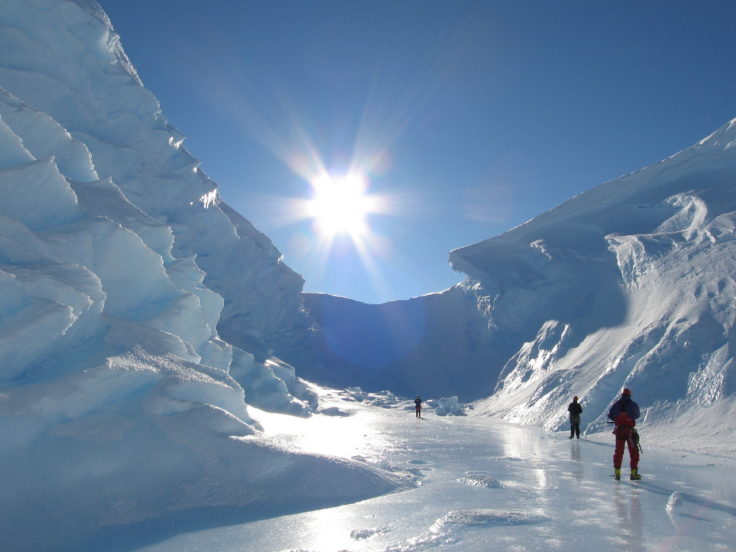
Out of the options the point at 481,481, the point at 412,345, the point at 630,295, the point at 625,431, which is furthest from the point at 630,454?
the point at 412,345

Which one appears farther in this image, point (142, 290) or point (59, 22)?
point (59, 22)

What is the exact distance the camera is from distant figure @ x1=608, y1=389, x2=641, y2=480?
730 cm

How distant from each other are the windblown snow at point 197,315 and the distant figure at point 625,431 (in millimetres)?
1772

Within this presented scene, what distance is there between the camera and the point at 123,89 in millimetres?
21875

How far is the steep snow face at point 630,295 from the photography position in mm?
13820

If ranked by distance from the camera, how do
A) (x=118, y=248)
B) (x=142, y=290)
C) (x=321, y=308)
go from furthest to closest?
(x=321, y=308) < (x=142, y=290) < (x=118, y=248)

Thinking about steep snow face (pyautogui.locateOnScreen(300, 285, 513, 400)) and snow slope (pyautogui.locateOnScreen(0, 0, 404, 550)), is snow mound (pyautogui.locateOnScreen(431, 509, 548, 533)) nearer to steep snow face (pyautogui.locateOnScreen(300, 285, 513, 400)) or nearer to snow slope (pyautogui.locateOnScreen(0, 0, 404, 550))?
snow slope (pyautogui.locateOnScreen(0, 0, 404, 550))

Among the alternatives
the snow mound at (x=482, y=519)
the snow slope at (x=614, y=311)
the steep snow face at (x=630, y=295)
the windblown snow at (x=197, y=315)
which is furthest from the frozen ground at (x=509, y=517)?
the steep snow face at (x=630, y=295)

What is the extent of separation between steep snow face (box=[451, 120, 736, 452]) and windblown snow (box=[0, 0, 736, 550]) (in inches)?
3.5

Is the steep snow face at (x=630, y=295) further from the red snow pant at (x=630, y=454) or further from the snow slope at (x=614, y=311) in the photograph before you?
the red snow pant at (x=630, y=454)

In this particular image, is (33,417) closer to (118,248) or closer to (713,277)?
(118,248)

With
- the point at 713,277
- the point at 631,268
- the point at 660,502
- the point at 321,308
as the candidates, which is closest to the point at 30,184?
the point at 660,502

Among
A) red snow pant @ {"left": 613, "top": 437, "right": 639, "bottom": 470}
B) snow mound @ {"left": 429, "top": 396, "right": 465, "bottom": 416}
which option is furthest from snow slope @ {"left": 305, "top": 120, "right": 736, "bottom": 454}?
red snow pant @ {"left": 613, "top": 437, "right": 639, "bottom": 470}

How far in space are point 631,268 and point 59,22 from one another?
2346cm
